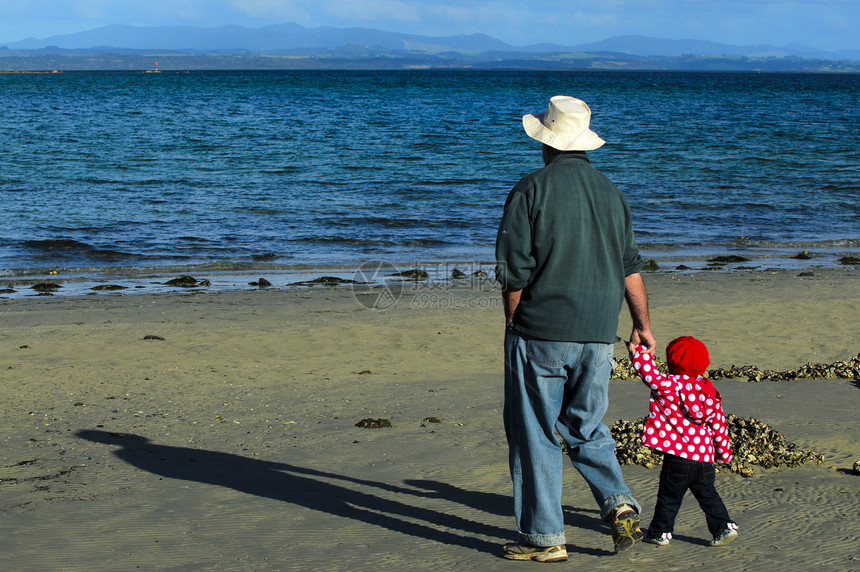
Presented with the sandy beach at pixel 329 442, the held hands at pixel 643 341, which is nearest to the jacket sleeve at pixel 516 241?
the held hands at pixel 643 341

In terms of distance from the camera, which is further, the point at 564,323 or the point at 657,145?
the point at 657,145

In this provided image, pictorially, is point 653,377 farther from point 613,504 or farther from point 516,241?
point 516,241

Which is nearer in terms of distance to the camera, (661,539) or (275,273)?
(661,539)

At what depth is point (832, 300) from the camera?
9852 millimetres

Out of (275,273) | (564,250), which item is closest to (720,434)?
(564,250)

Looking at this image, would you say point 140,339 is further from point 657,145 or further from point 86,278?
point 657,145

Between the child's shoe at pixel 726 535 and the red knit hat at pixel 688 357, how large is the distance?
670 mm

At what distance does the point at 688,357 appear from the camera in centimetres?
330

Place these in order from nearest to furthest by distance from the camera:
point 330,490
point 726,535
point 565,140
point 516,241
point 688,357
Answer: point 516,241 → point 565,140 → point 688,357 → point 726,535 → point 330,490

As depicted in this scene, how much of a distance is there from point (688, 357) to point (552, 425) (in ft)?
2.07

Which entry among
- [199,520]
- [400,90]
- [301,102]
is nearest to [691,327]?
[199,520]

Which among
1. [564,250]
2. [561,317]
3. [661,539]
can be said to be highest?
[564,250]

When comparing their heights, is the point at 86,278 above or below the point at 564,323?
below

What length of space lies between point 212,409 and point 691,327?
5074 mm
